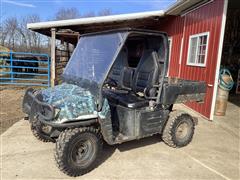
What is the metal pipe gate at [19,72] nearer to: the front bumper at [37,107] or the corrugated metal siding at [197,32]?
the corrugated metal siding at [197,32]

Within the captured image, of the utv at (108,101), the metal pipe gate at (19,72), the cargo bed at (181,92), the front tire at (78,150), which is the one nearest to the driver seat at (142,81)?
the utv at (108,101)

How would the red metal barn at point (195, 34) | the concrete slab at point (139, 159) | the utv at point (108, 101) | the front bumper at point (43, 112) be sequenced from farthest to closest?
1. the red metal barn at point (195, 34)
2. the concrete slab at point (139, 159)
3. the utv at point (108, 101)
4. the front bumper at point (43, 112)

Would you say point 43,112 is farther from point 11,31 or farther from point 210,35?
point 11,31

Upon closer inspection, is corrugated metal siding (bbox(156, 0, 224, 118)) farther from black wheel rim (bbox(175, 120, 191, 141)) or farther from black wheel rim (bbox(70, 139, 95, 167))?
black wheel rim (bbox(70, 139, 95, 167))

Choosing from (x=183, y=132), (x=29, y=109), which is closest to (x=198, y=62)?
(x=183, y=132)

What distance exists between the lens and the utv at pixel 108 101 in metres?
3.10

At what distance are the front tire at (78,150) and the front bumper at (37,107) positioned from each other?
12.5 inches

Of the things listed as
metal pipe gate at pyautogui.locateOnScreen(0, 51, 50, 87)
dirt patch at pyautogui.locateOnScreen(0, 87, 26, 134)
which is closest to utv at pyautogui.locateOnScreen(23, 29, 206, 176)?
dirt patch at pyautogui.locateOnScreen(0, 87, 26, 134)

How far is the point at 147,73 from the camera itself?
427 cm

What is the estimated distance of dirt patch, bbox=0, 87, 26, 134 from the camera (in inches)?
212

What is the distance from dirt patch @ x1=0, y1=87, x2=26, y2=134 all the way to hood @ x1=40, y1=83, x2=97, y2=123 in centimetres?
220

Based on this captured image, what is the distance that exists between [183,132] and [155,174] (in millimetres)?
1325

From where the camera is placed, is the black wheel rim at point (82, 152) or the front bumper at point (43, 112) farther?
the black wheel rim at point (82, 152)

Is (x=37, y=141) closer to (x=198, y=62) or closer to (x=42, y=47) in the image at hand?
(x=198, y=62)
